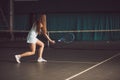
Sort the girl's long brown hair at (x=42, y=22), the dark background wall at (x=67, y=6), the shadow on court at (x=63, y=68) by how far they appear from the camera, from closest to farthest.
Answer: the shadow on court at (x=63, y=68), the girl's long brown hair at (x=42, y=22), the dark background wall at (x=67, y=6)

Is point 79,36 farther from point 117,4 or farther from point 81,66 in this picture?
point 81,66

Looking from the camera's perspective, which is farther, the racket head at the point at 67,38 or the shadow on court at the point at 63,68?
the racket head at the point at 67,38

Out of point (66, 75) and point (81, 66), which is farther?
point (81, 66)

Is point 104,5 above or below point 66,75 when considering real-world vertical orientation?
above

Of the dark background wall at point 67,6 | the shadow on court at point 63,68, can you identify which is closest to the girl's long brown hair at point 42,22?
the shadow on court at point 63,68

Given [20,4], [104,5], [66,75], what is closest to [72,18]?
[104,5]

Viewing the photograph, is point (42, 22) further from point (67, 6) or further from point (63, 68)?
point (67, 6)

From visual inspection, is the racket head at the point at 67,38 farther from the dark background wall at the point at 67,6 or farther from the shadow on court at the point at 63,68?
the shadow on court at the point at 63,68

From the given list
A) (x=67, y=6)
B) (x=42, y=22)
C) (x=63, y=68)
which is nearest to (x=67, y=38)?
(x=67, y=6)

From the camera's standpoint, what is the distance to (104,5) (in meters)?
28.8

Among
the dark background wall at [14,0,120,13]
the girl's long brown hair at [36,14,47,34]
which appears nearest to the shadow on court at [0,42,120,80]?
the girl's long brown hair at [36,14,47,34]

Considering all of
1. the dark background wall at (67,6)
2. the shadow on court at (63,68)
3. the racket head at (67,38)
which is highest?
the dark background wall at (67,6)

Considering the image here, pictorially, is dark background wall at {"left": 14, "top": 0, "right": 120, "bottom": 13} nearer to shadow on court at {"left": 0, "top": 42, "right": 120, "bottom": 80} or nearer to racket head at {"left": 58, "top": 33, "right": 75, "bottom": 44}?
racket head at {"left": 58, "top": 33, "right": 75, "bottom": 44}

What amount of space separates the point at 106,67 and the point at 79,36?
52.6ft
